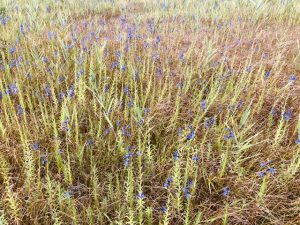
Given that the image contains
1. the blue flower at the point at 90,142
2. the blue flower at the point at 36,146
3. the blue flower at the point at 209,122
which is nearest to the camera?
the blue flower at the point at 36,146

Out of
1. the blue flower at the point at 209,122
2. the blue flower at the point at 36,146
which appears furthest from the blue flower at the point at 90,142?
the blue flower at the point at 209,122

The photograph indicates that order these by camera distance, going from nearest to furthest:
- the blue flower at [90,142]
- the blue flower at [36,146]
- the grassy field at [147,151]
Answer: the grassy field at [147,151]
the blue flower at [36,146]
the blue flower at [90,142]

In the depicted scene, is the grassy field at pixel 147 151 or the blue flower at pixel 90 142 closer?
the grassy field at pixel 147 151

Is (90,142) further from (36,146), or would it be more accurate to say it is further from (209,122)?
(209,122)

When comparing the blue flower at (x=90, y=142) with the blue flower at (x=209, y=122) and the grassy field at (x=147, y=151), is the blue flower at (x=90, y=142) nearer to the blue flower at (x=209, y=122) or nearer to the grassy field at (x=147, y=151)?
the grassy field at (x=147, y=151)

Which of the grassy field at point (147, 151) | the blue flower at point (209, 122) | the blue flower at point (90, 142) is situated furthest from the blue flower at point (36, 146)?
the blue flower at point (209, 122)

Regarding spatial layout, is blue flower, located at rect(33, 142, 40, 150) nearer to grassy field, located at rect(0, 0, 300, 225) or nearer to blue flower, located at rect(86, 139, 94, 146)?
grassy field, located at rect(0, 0, 300, 225)

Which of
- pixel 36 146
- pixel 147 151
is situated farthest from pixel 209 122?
pixel 36 146

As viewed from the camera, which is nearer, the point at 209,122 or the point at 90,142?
the point at 90,142

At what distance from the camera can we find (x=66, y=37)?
283cm

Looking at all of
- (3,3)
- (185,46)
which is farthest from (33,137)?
(3,3)

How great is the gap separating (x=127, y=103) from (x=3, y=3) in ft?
9.84

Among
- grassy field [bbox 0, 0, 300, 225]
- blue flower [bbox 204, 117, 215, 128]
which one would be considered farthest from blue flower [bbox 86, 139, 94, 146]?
blue flower [bbox 204, 117, 215, 128]

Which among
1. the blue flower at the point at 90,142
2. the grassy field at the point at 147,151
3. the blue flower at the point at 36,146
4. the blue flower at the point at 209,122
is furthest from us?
the blue flower at the point at 209,122
